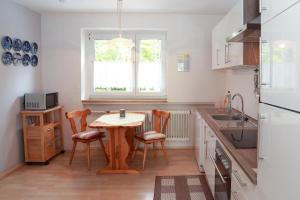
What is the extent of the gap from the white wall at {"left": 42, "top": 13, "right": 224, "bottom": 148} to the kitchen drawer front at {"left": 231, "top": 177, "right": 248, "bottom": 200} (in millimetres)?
2922

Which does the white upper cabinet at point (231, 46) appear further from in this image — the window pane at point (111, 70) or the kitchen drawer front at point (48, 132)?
the kitchen drawer front at point (48, 132)

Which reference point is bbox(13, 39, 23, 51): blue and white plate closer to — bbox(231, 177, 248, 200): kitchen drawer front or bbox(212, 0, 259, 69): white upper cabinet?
bbox(212, 0, 259, 69): white upper cabinet

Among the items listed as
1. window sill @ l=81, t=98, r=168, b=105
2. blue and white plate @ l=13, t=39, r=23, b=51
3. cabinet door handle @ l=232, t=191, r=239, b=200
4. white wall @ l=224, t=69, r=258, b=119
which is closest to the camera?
cabinet door handle @ l=232, t=191, r=239, b=200

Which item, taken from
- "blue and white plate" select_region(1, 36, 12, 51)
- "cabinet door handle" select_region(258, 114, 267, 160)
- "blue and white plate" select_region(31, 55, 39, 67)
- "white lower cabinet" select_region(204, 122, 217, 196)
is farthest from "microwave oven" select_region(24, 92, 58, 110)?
"cabinet door handle" select_region(258, 114, 267, 160)

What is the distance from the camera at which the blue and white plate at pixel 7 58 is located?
357cm

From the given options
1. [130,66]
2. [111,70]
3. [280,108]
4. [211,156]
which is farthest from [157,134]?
[280,108]

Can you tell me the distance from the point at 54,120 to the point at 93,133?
1.07 m

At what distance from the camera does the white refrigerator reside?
3.07ft

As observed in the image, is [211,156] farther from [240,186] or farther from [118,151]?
[118,151]

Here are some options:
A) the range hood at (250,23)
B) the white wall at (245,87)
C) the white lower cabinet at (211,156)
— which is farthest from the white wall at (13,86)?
the white wall at (245,87)

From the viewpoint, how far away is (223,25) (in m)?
3.35

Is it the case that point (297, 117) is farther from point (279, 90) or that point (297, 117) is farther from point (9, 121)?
point (9, 121)

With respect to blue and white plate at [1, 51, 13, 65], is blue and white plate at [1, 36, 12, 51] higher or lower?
higher

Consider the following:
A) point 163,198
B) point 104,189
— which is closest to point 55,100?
point 104,189
